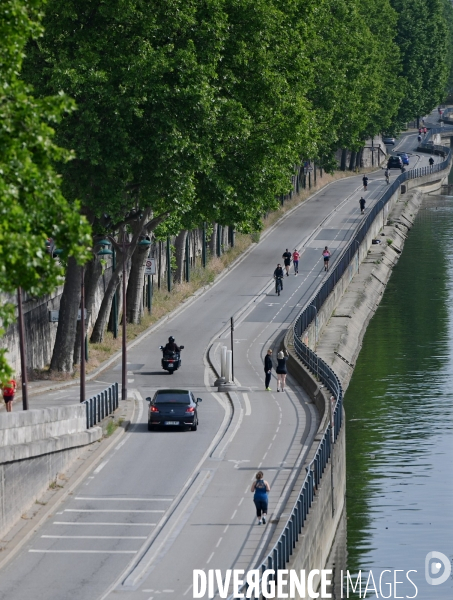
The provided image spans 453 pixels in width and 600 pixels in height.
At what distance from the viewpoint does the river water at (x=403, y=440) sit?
130 feet

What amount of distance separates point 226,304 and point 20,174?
53.4m

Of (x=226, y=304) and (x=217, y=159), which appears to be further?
(x=226, y=304)

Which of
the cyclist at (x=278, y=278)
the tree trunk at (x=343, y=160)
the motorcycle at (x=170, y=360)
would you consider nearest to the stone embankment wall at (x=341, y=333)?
the cyclist at (x=278, y=278)

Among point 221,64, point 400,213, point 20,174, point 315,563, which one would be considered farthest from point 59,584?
point 400,213

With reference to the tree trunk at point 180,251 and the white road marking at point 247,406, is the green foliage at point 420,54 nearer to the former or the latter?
the tree trunk at point 180,251

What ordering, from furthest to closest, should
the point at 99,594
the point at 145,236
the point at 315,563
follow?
the point at 145,236 < the point at 315,563 < the point at 99,594

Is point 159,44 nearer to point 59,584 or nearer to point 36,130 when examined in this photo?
point 59,584

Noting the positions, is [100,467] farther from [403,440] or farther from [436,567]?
[403,440]

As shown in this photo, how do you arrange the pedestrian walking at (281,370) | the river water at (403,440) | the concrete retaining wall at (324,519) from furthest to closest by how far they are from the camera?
the pedestrian walking at (281,370) → the river water at (403,440) → the concrete retaining wall at (324,519)

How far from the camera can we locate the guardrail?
29625mm

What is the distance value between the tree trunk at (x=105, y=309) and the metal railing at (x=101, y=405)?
10.2 m

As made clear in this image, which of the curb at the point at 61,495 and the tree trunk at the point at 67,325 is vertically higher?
the tree trunk at the point at 67,325

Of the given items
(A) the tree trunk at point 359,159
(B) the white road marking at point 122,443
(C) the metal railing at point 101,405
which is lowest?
(B) the white road marking at point 122,443

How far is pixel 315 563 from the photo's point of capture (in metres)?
34.7
